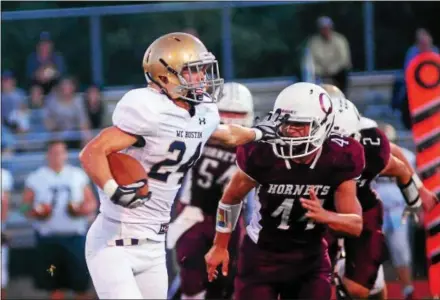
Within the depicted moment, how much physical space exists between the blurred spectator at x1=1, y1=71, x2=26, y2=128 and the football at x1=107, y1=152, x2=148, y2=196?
565cm

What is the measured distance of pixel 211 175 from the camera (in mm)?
6547

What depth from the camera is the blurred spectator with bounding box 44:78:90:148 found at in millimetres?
10188

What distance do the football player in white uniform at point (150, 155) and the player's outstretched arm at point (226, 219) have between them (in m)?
0.42

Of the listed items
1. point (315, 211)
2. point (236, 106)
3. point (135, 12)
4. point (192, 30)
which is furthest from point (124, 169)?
point (135, 12)

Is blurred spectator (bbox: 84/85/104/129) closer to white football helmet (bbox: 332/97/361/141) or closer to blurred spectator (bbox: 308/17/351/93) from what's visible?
blurred spectator (bbox: 308/17/351/93)

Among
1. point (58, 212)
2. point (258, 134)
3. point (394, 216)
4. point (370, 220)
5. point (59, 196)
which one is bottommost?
point (394, 216)

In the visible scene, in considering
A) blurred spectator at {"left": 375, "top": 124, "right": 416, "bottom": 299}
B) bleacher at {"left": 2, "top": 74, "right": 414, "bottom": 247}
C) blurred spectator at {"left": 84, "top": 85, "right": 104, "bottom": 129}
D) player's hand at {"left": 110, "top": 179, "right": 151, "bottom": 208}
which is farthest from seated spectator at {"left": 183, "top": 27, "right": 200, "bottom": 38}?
player's hand at {"left": 110, "top": 179, "right": 151, "bottom": 208}

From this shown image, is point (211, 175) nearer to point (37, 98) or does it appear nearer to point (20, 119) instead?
point (20, 119)

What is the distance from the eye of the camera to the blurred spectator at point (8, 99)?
1028cm

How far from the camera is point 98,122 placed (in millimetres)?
10273

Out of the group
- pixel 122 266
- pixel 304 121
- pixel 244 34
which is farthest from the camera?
pixel 244 34

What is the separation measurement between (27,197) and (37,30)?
8.19 feet

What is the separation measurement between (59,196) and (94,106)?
170 centimetres

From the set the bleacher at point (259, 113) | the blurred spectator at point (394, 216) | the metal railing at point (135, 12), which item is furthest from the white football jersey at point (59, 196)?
the blurred spectator at point (394, 216)
